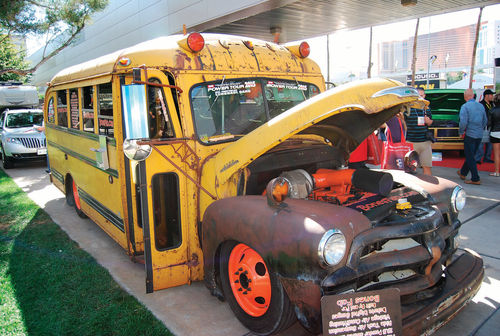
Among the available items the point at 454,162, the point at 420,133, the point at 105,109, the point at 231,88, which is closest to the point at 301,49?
the point at 231,88

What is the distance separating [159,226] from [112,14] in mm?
23710

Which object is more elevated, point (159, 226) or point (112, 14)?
point (112, 14)

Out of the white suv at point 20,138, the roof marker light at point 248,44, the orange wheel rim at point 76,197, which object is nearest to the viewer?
the roof marker light at point 248,44

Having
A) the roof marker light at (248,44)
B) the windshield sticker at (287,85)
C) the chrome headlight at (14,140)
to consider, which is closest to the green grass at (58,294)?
the windshield sticker at (287,85)

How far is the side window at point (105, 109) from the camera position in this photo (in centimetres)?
409

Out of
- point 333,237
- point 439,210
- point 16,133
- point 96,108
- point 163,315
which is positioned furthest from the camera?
point 16,133

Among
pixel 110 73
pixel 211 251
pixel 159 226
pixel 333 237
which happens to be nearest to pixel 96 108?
pixel 110 73

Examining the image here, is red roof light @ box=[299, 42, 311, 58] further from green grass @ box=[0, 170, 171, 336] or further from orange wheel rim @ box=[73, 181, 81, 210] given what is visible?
orange wheel rim @ box=[73, 181, 81, 210]

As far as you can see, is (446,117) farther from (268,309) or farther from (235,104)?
(268,309)

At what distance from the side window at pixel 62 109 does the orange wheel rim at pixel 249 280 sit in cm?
430

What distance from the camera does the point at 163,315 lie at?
3373mm

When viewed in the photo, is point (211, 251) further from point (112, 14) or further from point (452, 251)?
point (112, 14)

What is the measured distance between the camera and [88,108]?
481 cm

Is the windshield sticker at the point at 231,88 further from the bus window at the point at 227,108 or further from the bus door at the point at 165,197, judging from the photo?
the bus door at the point at 165,197
